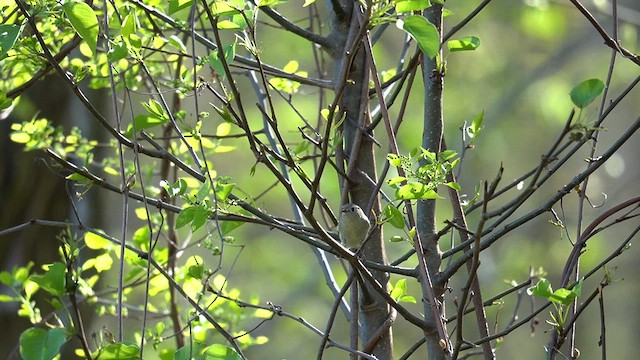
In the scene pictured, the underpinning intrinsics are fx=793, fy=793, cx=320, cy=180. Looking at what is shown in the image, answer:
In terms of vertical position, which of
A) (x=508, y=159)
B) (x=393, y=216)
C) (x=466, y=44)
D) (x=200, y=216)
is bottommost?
(x=200, y=216)

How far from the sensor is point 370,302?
1.37 meters

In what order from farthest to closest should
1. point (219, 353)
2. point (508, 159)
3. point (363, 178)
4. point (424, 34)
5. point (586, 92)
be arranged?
point (508, 159)
point (363, 178)
point (219, 353)
point (586, 92)
point (424, 34)

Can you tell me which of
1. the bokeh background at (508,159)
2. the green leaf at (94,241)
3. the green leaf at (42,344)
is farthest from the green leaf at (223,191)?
the bokeh background at (508,159)

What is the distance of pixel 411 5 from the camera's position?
0.87 m

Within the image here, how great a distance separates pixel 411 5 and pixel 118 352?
1.78 feet

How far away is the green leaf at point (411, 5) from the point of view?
857mm

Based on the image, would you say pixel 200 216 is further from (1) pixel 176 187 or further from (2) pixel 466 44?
(2) pixel 466 44

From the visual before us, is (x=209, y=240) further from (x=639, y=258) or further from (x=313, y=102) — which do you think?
(x=639, y=258)

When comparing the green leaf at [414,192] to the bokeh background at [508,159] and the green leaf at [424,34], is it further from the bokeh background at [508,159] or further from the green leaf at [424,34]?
the bokeh background at [508,159]

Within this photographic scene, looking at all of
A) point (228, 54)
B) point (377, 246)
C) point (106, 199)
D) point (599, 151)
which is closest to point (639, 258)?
point (599, 151)

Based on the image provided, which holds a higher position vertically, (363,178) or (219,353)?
(363,178)

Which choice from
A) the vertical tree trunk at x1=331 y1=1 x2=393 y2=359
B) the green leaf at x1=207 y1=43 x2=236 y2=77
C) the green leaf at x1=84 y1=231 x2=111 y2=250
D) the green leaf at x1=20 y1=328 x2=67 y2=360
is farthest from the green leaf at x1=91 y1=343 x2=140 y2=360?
the green leaf at x1=84 y1=231 x2=111 y2=250

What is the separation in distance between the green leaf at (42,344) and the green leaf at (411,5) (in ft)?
1.81

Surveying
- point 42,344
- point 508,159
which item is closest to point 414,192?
point 42,344
